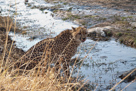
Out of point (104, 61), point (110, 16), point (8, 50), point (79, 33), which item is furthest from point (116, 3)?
point (79, 33)

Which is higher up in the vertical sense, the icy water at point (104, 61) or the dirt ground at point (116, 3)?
the dirt ground at point (116, 3)

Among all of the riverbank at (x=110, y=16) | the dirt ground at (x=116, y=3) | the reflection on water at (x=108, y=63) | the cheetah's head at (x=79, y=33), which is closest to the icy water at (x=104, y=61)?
the reflection on water at (x=108, y=63)

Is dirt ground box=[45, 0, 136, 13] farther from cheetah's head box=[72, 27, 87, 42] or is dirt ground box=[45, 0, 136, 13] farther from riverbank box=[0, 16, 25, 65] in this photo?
cheetah's head box=[72, 27, 87, 42]

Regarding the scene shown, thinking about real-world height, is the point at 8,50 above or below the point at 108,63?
above

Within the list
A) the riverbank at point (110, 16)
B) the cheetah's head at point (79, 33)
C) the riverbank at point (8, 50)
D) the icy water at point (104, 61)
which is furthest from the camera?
the riverbank at point (110, 16)

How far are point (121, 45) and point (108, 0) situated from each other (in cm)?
1235

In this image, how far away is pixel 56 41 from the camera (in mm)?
6176

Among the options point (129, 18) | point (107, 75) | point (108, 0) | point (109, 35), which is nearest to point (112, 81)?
point (107, 75)

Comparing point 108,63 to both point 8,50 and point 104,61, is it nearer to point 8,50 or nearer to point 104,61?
point 104,61

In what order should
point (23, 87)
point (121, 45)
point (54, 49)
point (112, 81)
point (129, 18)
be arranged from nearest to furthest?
1. point (23, 87)
2. point (54, 49)
3. point (112, 81)
4. point (121, 45)
5. point (129, 18)

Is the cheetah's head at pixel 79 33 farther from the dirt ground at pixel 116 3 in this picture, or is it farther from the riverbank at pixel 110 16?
the dirt ground at pixel 116 3

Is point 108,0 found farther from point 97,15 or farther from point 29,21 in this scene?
point 29,21

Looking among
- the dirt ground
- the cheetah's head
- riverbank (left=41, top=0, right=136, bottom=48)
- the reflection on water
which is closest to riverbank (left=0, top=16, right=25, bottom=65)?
the cheetah's head

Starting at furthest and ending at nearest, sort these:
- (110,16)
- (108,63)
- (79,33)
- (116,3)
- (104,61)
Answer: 1. (116,3)
2. (110,16)
3. (104,61)
4. (108,63)
5. (79,33)
